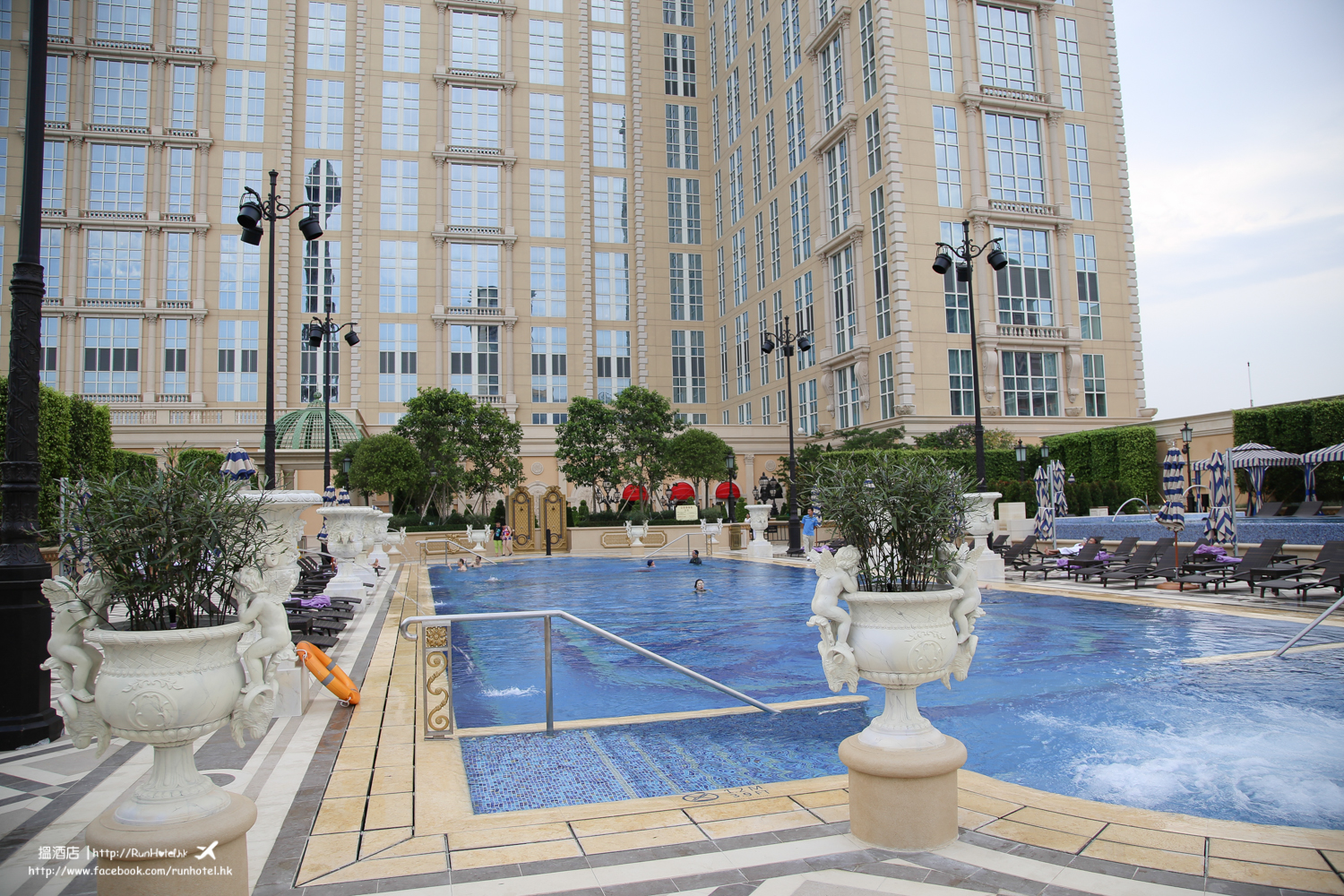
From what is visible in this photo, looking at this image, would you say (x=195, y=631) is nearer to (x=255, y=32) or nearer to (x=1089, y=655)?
(x=1089, y=655)

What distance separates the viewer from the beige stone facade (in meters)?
43.5

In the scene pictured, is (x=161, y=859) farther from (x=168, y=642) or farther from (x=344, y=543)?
(x=344, y=543)

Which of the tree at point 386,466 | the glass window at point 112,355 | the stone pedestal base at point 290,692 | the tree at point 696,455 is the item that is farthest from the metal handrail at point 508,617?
the glass window at point 112,355

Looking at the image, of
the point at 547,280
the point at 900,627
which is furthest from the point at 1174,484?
the point at 547,280

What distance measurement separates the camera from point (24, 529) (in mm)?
6820

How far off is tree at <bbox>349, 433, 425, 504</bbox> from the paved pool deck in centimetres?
3416

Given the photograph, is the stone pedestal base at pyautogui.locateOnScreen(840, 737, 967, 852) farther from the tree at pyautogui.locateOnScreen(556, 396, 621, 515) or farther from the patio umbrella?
the tree at pyautogui.locateOnScreen(556, 396, 621, 515)

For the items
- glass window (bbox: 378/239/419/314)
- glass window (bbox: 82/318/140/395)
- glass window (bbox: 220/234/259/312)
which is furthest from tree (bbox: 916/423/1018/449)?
glass window (bbox: 82/318/140/395)

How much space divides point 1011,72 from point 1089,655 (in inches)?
1751

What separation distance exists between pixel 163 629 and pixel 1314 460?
3227cm

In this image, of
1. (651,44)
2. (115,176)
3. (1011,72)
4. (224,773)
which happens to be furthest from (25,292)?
(651,44)

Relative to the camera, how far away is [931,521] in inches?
176

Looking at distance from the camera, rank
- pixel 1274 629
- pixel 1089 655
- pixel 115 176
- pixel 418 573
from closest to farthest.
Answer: pixel 1089 655 → pixel 1274 629 → pixel 418 573 → pixel 115 176

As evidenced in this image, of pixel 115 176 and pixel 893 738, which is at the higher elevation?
pixel 115 176
